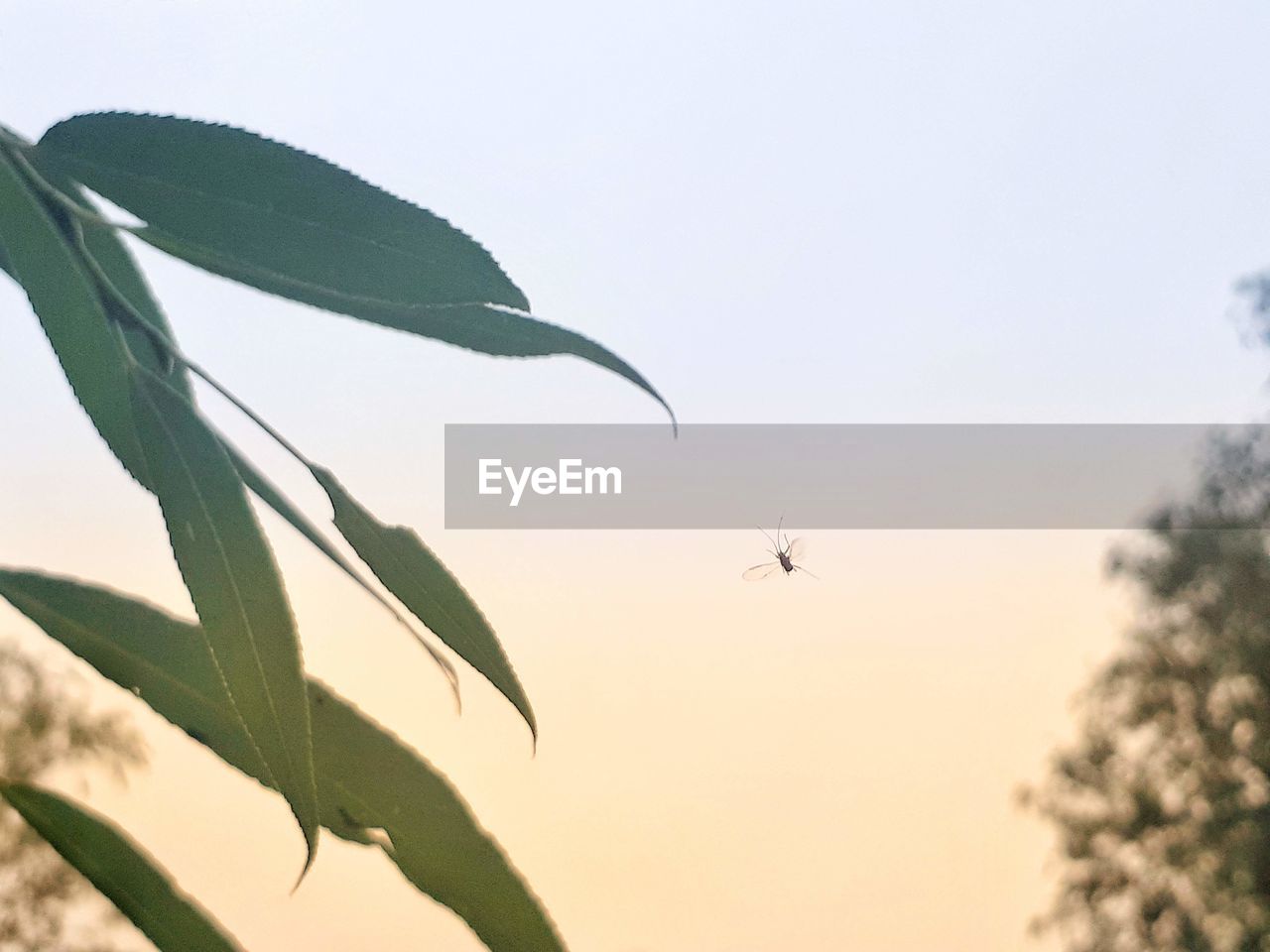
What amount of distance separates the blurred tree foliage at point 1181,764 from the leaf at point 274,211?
7.41ft

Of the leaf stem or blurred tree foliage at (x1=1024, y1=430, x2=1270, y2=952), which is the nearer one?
the leaf stem

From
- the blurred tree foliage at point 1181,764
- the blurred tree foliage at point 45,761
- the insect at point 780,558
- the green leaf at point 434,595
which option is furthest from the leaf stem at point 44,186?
the blurred tree foliage at point 1181,764

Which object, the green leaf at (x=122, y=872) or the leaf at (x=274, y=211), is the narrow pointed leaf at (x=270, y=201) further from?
the green leaf at (x=122, y=872)

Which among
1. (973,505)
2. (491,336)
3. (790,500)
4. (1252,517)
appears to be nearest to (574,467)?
(790,500)

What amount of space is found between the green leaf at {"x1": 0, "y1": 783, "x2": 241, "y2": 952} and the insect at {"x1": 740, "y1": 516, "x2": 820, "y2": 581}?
1065mm

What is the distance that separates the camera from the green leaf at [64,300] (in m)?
0.27

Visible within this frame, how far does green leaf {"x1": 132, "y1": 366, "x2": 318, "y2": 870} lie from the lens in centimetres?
25

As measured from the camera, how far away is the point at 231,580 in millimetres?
258

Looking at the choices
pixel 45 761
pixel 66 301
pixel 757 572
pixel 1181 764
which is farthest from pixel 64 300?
pixel 1181 764

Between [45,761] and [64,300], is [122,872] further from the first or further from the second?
[45,761]

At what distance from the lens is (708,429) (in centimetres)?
130

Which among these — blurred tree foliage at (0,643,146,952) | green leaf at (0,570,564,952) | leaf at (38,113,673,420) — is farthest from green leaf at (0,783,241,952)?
blurred tree foliage at (0,643,146,952)

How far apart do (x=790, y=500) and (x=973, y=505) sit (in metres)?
0.24

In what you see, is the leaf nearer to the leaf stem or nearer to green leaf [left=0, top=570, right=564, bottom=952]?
the leaf stem
